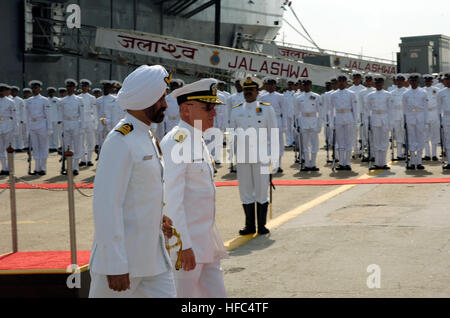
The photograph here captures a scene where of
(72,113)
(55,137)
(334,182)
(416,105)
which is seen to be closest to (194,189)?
(334,182)

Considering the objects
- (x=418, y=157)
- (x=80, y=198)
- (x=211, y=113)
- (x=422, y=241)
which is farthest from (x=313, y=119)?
(x=211, y=113)

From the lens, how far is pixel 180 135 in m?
4.73

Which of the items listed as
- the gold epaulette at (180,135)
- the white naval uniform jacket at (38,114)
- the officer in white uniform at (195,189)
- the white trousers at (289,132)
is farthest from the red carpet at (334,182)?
the white trousers at (289,132)

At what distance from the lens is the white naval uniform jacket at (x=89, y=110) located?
60.7 ft

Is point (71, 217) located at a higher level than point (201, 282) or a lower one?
higher

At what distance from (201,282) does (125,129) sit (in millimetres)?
1478

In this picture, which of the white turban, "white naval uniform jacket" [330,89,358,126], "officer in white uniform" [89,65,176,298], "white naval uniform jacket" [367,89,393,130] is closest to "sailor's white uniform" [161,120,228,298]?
"officer in white uniform" [89,65,176,298]

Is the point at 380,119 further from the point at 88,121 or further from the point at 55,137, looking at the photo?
the point at 55,137

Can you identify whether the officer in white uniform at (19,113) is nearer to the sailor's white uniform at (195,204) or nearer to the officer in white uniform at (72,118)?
the officer in white uniform at (72,118)

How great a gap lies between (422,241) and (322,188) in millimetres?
5339

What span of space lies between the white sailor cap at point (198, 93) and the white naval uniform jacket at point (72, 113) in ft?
43.1

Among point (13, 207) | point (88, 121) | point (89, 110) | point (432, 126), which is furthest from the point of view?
point (88, 121)

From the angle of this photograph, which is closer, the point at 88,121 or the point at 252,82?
the point at 252,82

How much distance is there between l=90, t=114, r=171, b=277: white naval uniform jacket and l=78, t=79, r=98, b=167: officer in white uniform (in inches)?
564
